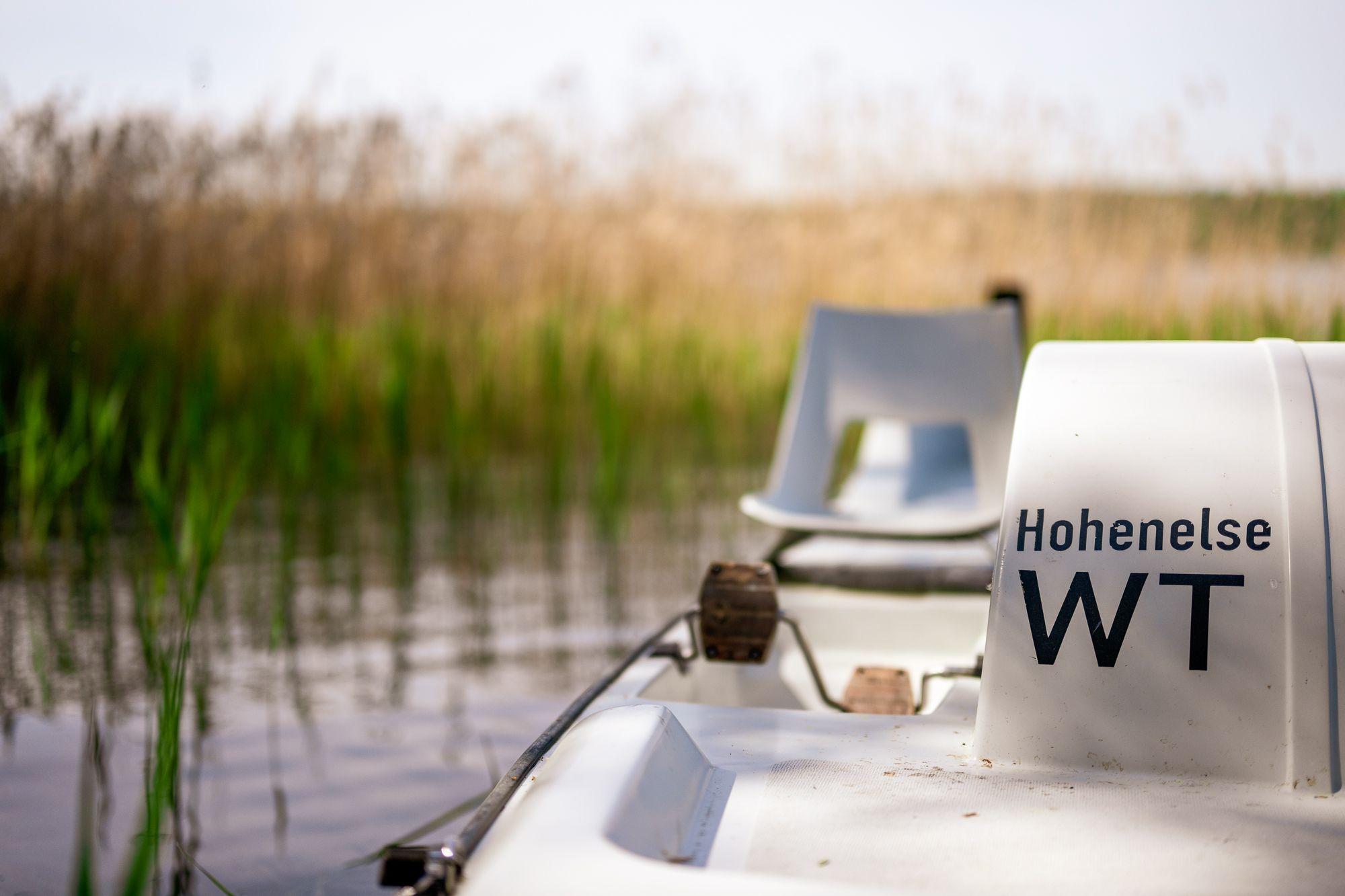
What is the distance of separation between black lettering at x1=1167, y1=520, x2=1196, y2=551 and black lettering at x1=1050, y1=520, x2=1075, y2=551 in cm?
10

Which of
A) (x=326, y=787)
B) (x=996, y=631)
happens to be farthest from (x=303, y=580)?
(x=996, y=631)

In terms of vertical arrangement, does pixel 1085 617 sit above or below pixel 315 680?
above

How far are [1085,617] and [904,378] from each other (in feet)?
7.40

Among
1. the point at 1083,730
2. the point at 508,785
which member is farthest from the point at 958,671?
the point at 508,785

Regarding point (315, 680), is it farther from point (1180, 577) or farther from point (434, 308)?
point (434, 308)

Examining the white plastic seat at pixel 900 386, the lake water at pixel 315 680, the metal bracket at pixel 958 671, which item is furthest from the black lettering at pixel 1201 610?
the white plastic seat at pixel 900 386

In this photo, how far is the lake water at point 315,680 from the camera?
1987 millimetres

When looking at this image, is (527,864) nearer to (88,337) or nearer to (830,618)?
(830,618)

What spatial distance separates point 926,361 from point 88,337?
3.16 m

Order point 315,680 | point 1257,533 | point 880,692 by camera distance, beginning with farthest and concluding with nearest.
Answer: point 315,680
point 880,692
point 1257,533

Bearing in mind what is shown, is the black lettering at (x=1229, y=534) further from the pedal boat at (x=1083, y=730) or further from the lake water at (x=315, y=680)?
the lake water at (x=315, y=680)

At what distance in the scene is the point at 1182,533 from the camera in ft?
4.13

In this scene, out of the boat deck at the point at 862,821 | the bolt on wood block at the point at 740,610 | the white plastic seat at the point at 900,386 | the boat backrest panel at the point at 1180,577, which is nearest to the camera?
the boat deck at the point at 862,821

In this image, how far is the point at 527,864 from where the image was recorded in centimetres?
97
